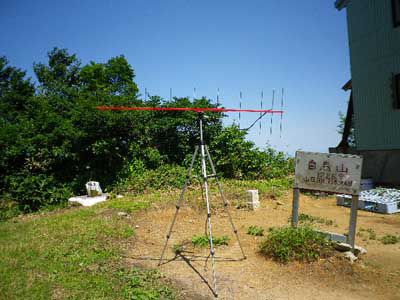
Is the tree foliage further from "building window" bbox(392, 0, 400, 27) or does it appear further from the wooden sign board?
the wooden sign board

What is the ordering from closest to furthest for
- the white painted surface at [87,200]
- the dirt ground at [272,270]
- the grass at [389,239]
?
Result: the dirt ground at [272,270]
the grass at [389,239]
the white painted surface at [87,200]

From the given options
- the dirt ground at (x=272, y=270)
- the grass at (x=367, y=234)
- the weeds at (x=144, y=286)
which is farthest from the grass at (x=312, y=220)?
the weeds at (x=144, y=286)

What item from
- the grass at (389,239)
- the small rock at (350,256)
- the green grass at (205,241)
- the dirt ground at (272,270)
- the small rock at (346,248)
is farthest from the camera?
the green grass at (205,241)

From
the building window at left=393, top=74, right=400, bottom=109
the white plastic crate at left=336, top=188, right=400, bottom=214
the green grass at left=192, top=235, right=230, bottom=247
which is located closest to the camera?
the green grass at left=192, top=235, right=230, bottom=247

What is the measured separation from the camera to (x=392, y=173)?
1091cm

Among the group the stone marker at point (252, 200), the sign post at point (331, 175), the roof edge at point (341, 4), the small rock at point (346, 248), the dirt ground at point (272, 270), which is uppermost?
the roof edge at point (341, 4)

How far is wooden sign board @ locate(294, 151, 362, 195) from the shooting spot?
504 centimetres

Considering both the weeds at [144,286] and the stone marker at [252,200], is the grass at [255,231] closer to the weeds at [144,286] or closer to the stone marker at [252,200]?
the stone marker at [252,200]

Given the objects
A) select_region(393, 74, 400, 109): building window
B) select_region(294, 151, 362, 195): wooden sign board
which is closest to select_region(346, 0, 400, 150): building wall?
select_region(393, 74, 400, 109): building window

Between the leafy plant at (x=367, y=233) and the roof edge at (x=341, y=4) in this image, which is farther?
the roof edge at (x=341, y=4)

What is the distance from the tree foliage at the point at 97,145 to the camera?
11258mm

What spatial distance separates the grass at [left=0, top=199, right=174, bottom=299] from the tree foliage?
4.37m

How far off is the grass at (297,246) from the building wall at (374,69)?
8.09 meters

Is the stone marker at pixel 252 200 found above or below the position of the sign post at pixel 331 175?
below
